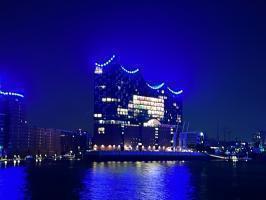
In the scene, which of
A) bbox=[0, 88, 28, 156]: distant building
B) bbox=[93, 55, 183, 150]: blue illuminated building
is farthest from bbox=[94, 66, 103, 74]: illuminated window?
bbox=[0, 88, 28, 156]: distant building

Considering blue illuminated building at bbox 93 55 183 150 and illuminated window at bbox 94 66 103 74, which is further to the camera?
illuminated window at bbox 94 66 103 74

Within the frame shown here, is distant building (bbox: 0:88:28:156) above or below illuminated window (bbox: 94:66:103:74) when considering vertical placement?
below

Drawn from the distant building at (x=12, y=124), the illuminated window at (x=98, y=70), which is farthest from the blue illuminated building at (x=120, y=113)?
the distant building at (x=12, y=124)

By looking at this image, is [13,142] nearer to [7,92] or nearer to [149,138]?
[7,92]

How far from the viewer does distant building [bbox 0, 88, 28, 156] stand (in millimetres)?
179250

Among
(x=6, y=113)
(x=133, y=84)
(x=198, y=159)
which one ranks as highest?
(x=133, y=84)

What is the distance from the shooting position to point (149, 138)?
19438 centimetres

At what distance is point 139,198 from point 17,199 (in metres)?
11.9

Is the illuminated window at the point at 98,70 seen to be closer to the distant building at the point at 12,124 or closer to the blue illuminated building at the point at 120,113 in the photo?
the blue illuminated building at the point at 120,113

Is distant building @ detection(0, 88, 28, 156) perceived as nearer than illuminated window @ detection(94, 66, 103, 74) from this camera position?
Yes

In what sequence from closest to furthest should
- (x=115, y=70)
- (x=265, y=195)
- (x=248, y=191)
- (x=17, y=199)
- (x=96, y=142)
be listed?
1. (x=17, y=199)
2. (x=265, y=195)
3. (x=248, y=191)
4. (x=96, y=142)
5. (x=115, y=70)

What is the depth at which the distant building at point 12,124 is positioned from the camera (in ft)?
588

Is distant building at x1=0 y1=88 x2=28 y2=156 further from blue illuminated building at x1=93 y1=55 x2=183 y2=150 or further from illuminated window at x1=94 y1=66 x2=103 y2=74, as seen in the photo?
illuminated window at x1=94 y1=66 x2=103 y2=74

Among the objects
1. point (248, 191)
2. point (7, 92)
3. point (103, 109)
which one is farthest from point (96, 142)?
point (248, 191)
